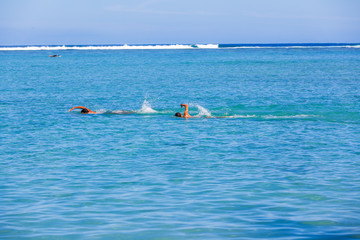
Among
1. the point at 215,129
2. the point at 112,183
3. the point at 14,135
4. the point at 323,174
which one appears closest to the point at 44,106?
the point at 14,135

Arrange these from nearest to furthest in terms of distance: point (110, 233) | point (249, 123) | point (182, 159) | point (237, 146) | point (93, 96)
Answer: point (110, 233) < point (182, 159) < point (237, 146) < point (249, 123) < point (93, 96)

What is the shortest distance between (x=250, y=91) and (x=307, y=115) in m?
13.9

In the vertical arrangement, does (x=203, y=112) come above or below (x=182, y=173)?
below

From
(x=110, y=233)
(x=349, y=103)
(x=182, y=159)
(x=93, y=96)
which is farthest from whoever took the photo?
(x=93, y=96)

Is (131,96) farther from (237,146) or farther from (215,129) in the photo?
(237,146)

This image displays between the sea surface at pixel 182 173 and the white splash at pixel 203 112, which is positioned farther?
the white splash at pixel 203 112

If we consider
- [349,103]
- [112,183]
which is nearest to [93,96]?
[349,103]

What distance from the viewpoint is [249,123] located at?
24.5 metres

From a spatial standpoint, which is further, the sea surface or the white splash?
the white splash

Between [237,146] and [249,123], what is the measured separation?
19.8ft

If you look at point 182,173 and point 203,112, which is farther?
point 203,112

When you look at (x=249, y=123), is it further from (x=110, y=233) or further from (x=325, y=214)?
(x=110, y=233)

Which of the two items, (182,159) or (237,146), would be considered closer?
(182,159)

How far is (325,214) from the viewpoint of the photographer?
10.9 m
